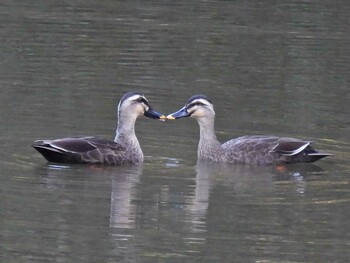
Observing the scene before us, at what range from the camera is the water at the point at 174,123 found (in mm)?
13805

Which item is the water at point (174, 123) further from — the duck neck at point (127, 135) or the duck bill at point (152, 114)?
the duck bill at point (152, 114)

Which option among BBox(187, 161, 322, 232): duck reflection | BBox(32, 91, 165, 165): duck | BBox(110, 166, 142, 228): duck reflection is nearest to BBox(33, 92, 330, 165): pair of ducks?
BBox(32, 91, 165, 165): duck

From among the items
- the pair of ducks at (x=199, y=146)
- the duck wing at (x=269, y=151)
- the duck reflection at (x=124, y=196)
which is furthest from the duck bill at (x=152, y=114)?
the duck reflection at (x=124, y=196)

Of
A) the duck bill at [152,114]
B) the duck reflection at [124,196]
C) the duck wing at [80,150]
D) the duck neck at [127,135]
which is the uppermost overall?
the duck bill at [152,114]

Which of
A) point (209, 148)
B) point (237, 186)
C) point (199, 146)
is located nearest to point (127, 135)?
point (199, 146)

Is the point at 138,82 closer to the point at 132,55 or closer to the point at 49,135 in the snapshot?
the point at 132,55

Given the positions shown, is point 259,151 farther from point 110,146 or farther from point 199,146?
point 110,146

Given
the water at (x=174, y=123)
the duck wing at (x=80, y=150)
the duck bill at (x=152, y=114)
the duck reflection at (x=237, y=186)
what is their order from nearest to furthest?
1. the water at (x=174, y=123)
2. the duck reflection at (x=237, y=186)
3. the duck wing at (x=80, y=150)
4. the duck bill at (x=152, y=114)

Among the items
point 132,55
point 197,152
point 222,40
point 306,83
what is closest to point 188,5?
point 222,40

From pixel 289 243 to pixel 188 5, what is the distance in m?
17.5

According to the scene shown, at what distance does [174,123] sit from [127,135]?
2.22 metres

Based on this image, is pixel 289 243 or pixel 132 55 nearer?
pixel 289 243

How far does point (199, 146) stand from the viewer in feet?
59.5

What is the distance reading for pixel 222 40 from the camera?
89.5 feet
